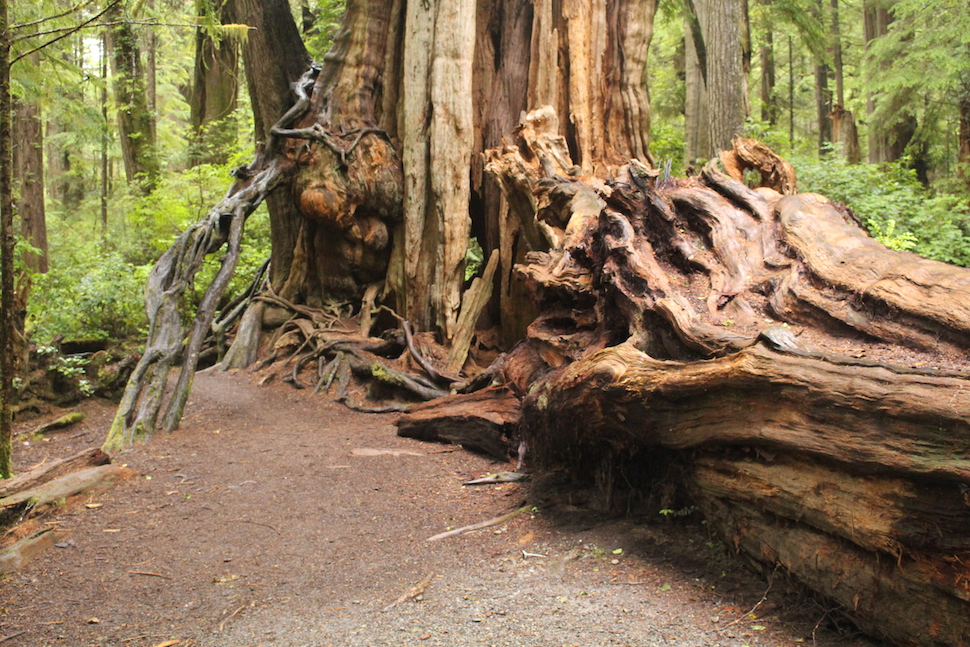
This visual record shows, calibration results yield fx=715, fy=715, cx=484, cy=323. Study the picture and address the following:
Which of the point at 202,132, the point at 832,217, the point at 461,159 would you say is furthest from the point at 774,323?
the point at 202,132

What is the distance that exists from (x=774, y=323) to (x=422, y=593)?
7.88 ft

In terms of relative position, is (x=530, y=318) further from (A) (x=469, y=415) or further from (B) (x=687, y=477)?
(B) (x=687, y=477)

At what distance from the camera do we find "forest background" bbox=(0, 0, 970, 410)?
27.5ft

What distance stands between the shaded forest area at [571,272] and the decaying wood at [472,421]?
3cm

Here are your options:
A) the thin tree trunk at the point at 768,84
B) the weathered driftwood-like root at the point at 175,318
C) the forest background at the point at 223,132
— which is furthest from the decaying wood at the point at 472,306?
the thin tree trunk at the point at 768,84

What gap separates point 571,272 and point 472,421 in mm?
1713

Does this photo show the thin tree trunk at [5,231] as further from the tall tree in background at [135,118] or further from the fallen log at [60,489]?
the tall tree in background at [135,118]

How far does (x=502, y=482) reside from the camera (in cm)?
558

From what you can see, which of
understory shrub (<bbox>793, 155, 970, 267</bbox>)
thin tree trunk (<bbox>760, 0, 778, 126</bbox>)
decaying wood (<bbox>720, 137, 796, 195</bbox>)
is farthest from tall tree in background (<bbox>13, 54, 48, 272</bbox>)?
thin tree trunk (<bbox>760, 0, 778, 126</bbox>)

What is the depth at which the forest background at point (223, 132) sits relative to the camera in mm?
8367

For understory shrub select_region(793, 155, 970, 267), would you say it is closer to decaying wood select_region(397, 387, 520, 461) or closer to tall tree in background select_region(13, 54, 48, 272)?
decaying wood select_region(397, 387, 520, 461)

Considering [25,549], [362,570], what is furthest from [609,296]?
[25,549]

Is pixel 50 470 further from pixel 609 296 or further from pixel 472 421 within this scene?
pixel 609 296

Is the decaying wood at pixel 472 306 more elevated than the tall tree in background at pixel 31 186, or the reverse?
the tall tree in background at pixel 31 186
